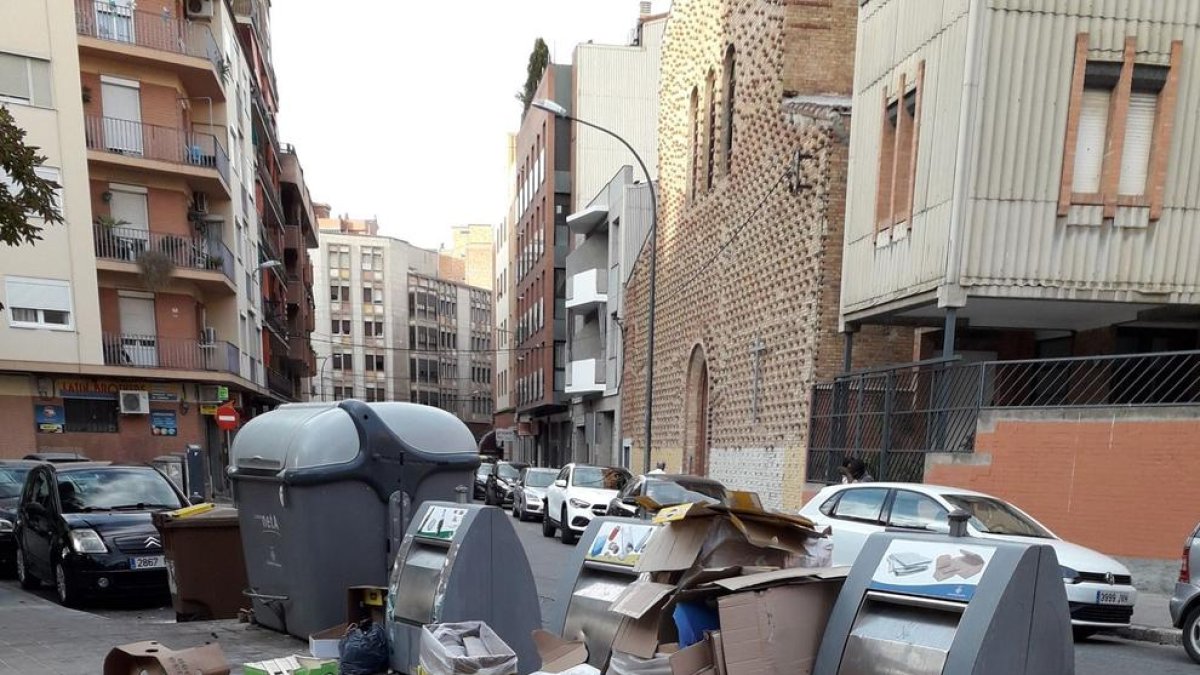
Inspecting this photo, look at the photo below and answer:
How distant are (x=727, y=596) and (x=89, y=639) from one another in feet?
19.9

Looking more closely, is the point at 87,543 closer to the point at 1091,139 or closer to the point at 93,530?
the point at 93,530

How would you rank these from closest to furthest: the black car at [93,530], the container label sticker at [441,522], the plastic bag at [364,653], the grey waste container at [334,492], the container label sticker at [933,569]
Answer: the container label sticker at [933,569], the container label sticker at [441,522], the plastic bag at [364,653], the grey waste container at [334,492], the black car at [93,530]

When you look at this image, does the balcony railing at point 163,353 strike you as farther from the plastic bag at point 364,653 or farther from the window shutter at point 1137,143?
Answer: the window shutter at point 1137,143

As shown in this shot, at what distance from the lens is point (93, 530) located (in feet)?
28.9

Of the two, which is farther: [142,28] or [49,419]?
[142,28]

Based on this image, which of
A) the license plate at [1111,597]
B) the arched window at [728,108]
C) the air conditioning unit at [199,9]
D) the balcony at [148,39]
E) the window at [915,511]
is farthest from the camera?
the air conditioning unit at [199,9]

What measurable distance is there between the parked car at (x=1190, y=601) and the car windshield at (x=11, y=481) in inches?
598

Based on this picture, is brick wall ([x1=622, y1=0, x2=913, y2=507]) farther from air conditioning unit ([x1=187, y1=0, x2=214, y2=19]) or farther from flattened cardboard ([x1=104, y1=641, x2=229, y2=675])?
air conditioning unit ([x1=187, y1=0, x2=214, y2=19])

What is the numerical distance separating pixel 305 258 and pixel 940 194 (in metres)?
52.1

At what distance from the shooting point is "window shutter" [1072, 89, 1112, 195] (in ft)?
39.2

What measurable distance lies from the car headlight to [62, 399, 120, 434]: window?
18896 millimetres

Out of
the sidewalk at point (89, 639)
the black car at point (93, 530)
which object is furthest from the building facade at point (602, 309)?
the sidewalk at point (89, 639)

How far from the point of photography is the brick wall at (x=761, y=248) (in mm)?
16797

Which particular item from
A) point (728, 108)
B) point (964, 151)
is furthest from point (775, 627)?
point (728, 108)
